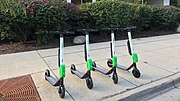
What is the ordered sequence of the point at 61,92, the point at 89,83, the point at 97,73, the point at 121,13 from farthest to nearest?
the point at 121,13, the point at 97,73, the point at 89,83, the point at 61,92

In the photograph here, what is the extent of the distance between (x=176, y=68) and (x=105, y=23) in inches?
169

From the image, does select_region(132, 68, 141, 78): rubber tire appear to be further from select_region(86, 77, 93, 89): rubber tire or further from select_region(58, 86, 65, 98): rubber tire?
select_region(58, 86, 65, 98): rubber tire

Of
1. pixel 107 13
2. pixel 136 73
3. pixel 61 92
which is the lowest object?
pixel 61 92

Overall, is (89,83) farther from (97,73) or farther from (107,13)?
(107,13)

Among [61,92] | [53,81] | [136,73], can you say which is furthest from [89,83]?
[136,73]

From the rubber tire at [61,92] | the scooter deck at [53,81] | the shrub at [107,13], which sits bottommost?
the rubber tire at [61,92]

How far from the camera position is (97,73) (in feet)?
14.6

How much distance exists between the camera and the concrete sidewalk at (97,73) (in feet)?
11.5

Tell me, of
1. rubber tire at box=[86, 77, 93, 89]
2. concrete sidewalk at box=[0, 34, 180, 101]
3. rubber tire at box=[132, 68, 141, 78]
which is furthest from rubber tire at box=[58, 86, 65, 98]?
rubber tire at box=[132, 68, 141, 78]

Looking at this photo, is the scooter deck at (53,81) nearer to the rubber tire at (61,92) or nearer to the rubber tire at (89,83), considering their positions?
the rubber tire at (61,92)

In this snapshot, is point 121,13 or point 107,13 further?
point 121,13

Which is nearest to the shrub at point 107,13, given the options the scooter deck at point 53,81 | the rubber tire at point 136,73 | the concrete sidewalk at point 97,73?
the concrete sidewalk at point 97,73

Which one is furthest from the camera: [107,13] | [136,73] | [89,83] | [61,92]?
[107,13]

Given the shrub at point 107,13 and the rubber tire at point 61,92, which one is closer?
the rubber tire at point 61,92
